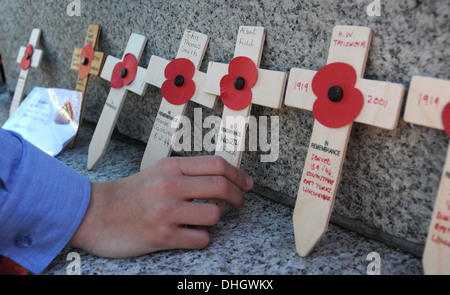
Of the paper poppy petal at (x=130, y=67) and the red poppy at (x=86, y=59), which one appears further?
the red poppy at (x=86, y=59)

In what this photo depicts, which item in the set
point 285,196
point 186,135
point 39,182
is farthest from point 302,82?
point 39,182

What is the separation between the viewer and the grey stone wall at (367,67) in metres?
0.62

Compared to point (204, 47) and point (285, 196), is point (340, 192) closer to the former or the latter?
point (285, 196)

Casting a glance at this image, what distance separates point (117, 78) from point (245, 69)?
0.42 metres

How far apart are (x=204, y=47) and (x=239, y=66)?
0.14 meters

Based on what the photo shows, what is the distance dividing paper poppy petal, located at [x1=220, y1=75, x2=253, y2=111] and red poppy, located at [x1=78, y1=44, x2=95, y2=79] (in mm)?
555

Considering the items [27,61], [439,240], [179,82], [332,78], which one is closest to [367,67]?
[332,78]

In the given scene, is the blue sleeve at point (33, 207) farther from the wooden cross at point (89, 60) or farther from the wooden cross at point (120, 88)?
the wooden cross at point (89, 60)

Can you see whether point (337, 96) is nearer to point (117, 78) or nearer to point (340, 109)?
point (340, 109)

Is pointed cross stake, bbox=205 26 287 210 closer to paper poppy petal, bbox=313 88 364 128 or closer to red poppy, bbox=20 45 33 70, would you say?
paper poppy petal, bbox=313 88 364 128

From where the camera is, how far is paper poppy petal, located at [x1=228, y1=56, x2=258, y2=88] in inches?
30.7

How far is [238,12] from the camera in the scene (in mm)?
836

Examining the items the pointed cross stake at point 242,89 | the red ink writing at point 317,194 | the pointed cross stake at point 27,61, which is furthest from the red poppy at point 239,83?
the pointed cross stake at point 27,61
